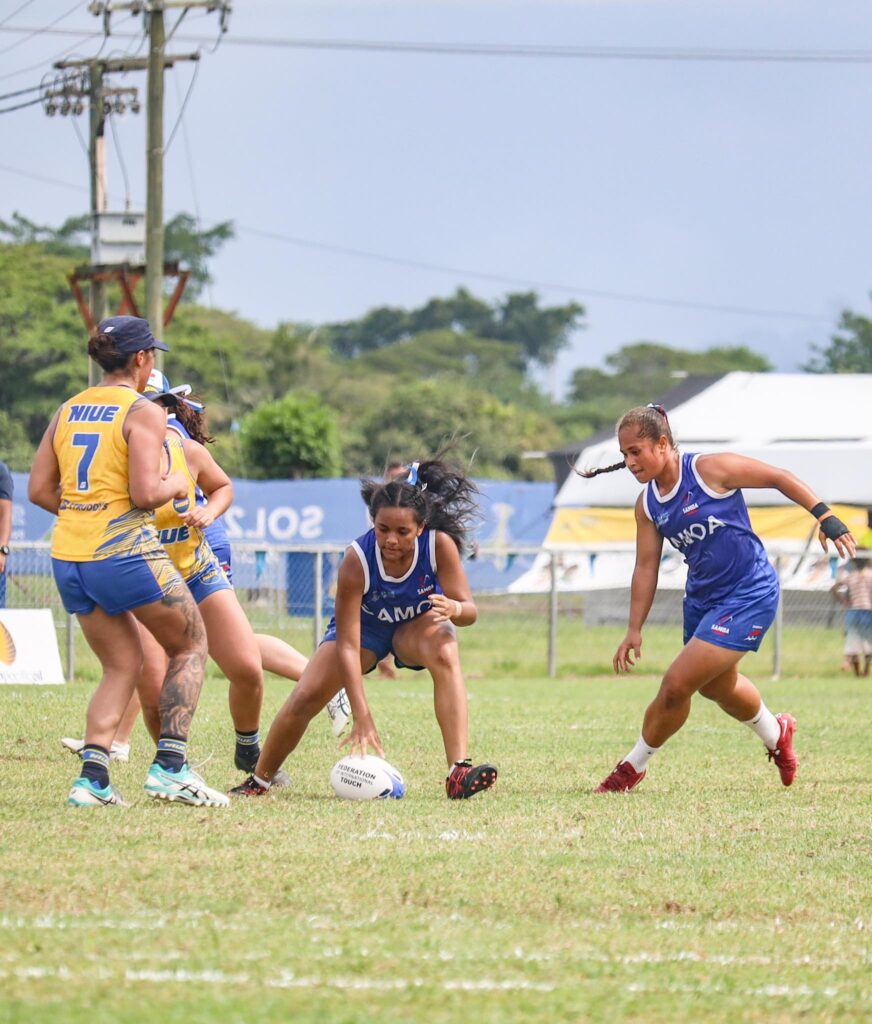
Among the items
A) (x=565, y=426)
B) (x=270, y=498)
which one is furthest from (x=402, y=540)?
(x=565, y=426)

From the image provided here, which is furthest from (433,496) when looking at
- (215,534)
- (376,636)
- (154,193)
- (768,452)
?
(768,452)

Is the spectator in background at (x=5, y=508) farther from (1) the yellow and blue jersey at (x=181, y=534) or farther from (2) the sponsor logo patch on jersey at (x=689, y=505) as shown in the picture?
(2) the sponsor logo patch on jersey at (x=689, y=505)

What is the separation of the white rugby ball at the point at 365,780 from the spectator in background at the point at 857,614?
45.4 feet

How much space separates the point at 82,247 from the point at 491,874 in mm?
75921

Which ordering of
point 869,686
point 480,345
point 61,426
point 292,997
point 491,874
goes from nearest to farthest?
point 292,997 < point 491,874 < point 61,426 < point 869,686 < point 480,345

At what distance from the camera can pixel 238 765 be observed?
8273 mm

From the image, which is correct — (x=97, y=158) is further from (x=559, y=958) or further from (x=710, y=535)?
(x=559, y=958)

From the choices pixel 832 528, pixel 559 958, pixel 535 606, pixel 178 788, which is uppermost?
pixel 832 528

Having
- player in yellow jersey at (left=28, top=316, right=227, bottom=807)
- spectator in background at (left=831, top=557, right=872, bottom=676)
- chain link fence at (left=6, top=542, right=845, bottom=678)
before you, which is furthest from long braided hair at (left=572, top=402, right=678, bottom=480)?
spectator in background at (left=831, top=557, right=872, bottom=676)

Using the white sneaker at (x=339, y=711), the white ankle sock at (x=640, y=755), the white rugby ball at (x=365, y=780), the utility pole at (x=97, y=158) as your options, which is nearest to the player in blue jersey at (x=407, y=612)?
the white rugby ball at (x=365, y=780)

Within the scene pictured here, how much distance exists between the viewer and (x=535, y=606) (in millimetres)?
23375

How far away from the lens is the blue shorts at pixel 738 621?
7988 millimetres

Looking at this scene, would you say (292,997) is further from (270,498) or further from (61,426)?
(270,498)

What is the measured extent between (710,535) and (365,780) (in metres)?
2.13
